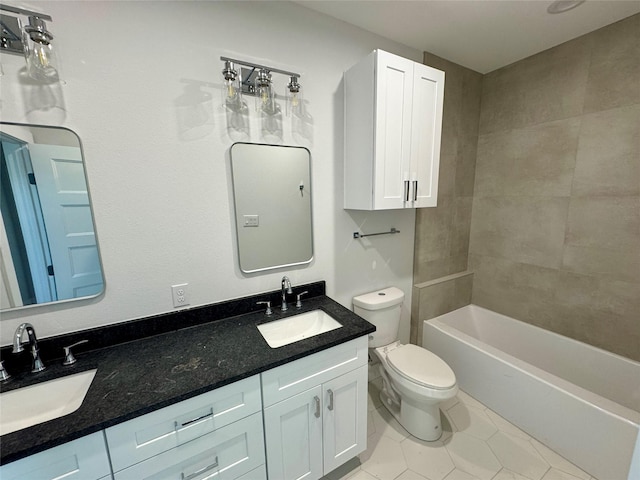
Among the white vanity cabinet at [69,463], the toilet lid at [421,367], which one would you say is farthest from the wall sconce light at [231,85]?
the toilet lid at [421,367]

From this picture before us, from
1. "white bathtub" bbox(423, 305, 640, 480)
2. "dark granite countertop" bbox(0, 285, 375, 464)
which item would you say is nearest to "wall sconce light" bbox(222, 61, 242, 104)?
"dark granite countertop" bbox(0, 285, 375, 464)

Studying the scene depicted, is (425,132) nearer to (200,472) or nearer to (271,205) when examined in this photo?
(271,205)

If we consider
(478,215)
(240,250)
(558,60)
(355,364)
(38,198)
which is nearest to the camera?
(38,198)

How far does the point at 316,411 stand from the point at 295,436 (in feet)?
0.45

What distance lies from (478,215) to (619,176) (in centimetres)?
90

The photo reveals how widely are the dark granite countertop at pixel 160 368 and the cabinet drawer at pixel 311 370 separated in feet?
0.17

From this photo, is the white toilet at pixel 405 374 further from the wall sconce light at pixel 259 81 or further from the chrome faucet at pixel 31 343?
the chrome faucet at pixel 31 343

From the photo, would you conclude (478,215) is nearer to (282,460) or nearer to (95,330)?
(282,460)

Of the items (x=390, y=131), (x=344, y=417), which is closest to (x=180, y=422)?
(x=344, y=417)

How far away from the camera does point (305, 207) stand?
1611 millimetres

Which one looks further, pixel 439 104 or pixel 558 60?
pixel 558 60

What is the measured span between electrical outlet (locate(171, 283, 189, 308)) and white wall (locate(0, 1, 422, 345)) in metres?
0.03

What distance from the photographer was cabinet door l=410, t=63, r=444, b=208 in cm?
155

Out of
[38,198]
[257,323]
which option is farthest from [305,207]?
[38,198]
